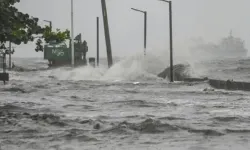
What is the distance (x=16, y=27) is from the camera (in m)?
15.7

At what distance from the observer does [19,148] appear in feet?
33.0

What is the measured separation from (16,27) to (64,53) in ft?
129

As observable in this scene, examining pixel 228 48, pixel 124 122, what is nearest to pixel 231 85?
pixel 124 122

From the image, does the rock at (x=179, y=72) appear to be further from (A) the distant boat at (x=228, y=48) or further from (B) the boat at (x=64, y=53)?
(A) the distant boat at (x=228, y=48)

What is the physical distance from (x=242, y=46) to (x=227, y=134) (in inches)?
7086

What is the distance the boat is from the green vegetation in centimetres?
3517

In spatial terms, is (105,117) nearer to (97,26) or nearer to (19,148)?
(19,148)

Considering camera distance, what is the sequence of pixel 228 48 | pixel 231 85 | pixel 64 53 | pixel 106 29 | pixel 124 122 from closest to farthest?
pixel 124 122 → pixel 231 85 → pixel 106 29 → pixel 64 53 → pixel 228 48

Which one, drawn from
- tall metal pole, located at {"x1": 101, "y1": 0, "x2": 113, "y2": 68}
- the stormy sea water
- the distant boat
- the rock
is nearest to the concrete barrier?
the stormy sea water

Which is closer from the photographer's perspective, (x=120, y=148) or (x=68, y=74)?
(x=120, y=148)

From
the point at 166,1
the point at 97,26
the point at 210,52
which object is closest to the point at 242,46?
→ the point at 210,52

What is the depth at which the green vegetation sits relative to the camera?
1490 centimetres

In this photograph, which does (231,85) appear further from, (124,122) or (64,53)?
(64,53)

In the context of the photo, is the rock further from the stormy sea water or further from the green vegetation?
the green vegetation
